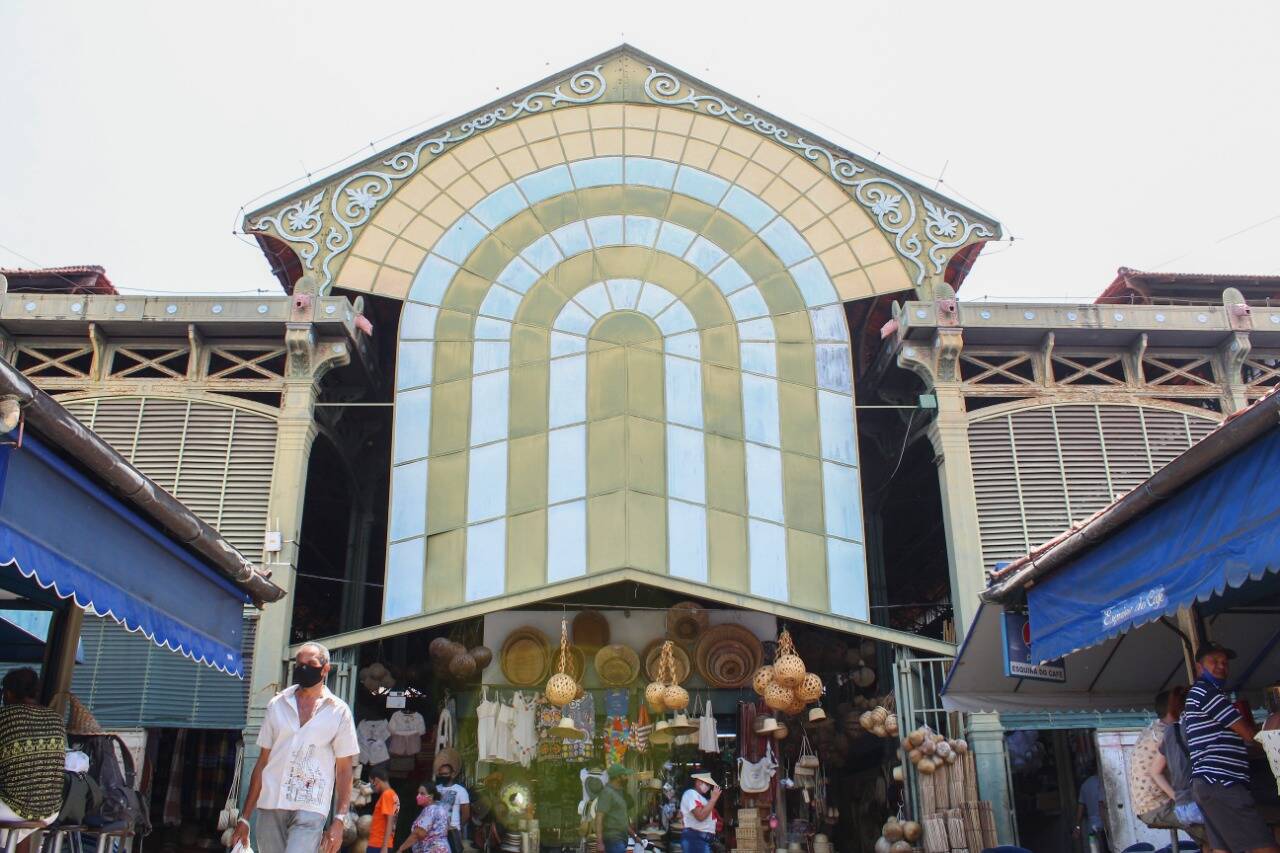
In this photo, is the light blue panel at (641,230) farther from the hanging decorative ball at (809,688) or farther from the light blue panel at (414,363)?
the hanging decorative ball at (809,688)

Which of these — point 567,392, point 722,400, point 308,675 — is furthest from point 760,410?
point 308,675

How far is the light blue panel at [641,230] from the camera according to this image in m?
17.6

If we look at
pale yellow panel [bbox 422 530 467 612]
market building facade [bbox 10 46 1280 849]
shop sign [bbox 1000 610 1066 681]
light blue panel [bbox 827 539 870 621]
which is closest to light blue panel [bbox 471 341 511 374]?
market building facade [bbox 10 46 1280 849]

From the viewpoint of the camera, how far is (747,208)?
1809 centimetres

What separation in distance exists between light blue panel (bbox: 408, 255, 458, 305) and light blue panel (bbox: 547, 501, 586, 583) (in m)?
3.82

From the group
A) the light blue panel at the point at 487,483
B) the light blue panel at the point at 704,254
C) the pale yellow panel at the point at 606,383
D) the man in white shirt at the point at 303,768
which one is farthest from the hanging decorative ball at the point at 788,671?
the man in white shirt at the point at 303,768

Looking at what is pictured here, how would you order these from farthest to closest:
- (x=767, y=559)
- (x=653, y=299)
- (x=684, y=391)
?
(x=653, y=299) < (x=684, y=391) < (x=767, y=559)

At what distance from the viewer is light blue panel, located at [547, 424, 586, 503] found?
15805 mm

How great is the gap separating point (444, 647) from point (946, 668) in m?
6.39

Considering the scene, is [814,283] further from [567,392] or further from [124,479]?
[124,479]

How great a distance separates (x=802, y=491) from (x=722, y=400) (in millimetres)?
1634

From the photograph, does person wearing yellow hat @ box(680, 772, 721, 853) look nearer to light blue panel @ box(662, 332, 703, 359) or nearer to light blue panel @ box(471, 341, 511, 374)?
light blue panel @ box(662, 332, 703, 359)

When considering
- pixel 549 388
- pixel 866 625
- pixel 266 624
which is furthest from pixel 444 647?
pixel 866 625

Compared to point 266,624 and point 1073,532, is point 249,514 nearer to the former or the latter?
point 266,624
